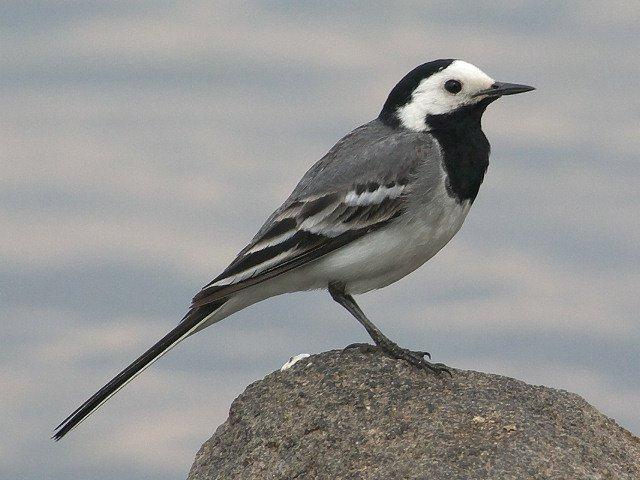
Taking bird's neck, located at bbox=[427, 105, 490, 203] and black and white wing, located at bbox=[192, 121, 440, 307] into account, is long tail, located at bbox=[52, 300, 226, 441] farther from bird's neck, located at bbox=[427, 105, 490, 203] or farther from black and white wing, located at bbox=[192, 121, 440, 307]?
bird's neck, located at bbox=[427, 105, 490, 203]

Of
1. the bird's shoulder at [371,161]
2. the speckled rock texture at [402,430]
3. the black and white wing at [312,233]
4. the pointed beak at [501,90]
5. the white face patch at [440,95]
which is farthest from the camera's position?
the pointed beak at [501,90]

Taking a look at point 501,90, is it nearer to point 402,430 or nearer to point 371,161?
point 371,161

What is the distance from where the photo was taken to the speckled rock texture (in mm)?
8922

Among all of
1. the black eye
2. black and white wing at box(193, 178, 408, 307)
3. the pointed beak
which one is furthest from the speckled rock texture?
the pointed beak

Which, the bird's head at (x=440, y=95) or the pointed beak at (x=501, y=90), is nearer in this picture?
the bird's head at (x=440, y=95)

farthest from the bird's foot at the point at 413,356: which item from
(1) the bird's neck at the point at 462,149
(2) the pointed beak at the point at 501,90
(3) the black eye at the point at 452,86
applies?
(2) the pointed beak at the point at 501,90

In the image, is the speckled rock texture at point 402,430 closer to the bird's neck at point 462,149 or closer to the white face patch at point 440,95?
the bird's neck at point 462,149

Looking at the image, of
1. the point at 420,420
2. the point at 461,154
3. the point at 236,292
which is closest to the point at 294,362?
the point at 236,292

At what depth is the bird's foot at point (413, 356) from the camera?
392 inches

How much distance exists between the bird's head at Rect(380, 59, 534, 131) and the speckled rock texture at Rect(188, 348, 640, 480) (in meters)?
2.43

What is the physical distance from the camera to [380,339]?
10336 mm

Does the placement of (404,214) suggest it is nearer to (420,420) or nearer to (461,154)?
(461,154)

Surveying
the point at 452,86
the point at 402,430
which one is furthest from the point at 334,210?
the point at 402,430

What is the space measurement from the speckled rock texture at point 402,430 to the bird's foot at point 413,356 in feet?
0.22
